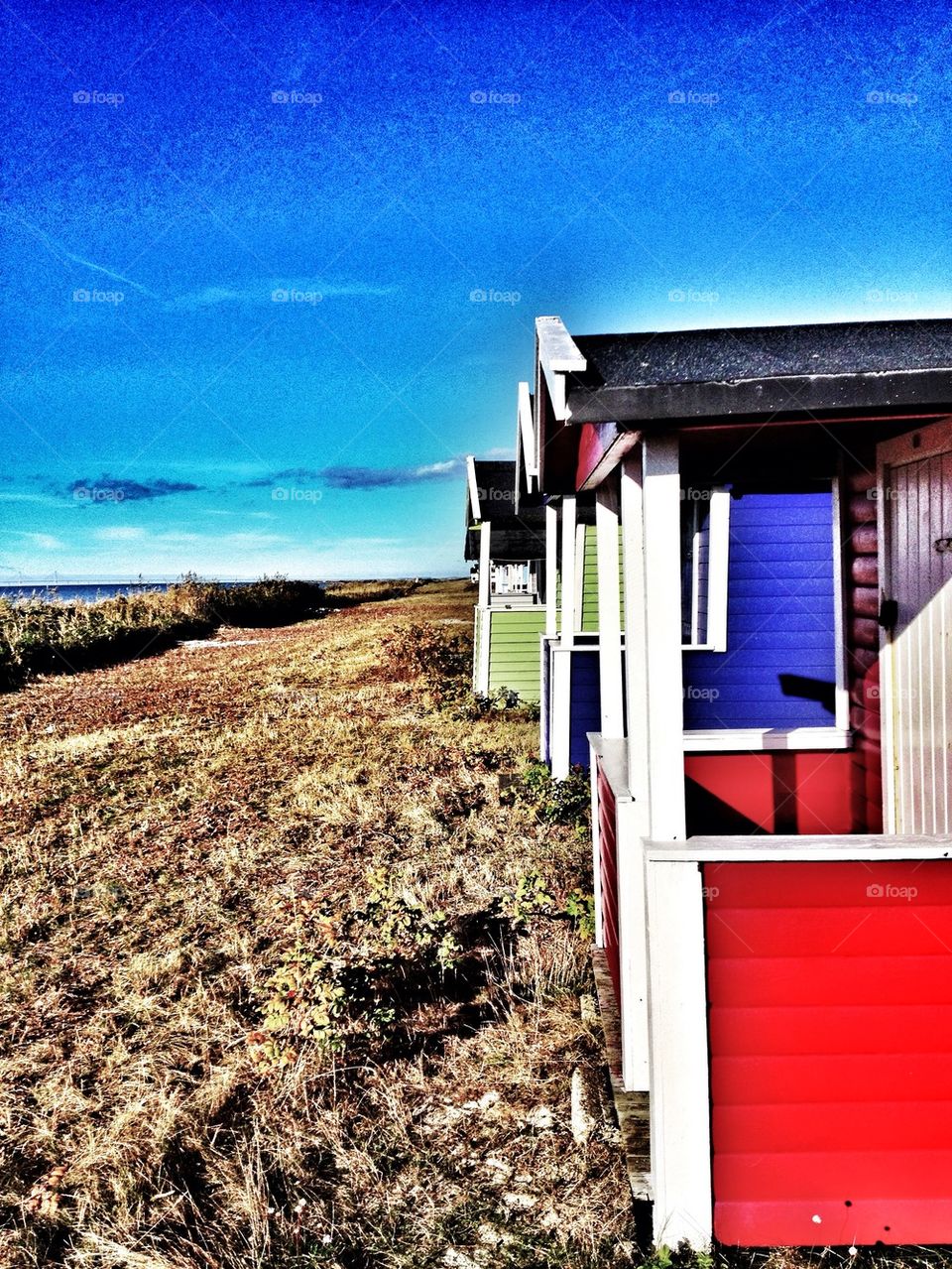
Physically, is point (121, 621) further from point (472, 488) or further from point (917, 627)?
point (917, 627)

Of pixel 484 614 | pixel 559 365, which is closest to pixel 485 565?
pixel 484 614

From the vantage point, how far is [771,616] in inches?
296

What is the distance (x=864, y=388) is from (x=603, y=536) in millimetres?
1984

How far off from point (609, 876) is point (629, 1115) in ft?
3.69

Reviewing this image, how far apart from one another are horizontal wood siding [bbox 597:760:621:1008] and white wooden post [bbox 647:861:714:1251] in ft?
2.96

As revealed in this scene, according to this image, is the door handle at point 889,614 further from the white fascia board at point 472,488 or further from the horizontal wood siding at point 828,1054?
the white fascia board at point 472,488

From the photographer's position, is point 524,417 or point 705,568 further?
point 524,417

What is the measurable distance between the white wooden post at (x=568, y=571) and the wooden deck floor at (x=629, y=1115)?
4.72 meters

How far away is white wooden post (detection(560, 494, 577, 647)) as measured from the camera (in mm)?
7971

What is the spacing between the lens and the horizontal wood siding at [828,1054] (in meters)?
2.77

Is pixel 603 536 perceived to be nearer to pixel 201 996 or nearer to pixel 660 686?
pixel 660 686

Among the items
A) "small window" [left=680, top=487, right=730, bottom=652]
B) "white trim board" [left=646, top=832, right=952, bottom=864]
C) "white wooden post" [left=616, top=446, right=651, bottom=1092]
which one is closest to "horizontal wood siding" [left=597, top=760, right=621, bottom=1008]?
"white wooden post" [left=616, top=446, right=651, bottom=1092]

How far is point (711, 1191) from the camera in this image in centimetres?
279

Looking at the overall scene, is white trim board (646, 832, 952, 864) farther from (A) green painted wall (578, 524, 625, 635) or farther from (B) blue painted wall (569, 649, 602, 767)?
(A) green painted wall (578, 524, 625, 635)
